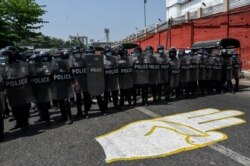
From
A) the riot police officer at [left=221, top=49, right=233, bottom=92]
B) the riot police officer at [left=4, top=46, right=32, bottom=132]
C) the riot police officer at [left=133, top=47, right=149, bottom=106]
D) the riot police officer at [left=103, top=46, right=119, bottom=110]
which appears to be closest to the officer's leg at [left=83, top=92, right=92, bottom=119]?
the riot police officer at [left=103, top=46, right=119, bottom=110]

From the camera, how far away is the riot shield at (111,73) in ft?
33.2

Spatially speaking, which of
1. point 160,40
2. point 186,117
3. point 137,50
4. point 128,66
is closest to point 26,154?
point 186,117

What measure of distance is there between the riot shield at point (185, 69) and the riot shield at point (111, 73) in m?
3.08

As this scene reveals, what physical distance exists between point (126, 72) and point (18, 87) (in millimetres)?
3417

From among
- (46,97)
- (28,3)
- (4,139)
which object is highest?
(28,3)

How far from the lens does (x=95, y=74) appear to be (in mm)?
9773

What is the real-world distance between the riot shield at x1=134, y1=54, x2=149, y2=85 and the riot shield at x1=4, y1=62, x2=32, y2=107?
369cm

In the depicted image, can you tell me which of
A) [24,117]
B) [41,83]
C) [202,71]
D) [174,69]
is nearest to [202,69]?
[202,71]

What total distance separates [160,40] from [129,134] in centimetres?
3396

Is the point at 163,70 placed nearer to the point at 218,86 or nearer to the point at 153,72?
the point at 153,72

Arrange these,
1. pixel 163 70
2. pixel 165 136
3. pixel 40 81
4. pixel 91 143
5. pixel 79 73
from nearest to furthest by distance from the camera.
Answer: pixel 91 143 < pixel 165 136 < pixel 40 81 < pixel 79 73 < pixel 163 70

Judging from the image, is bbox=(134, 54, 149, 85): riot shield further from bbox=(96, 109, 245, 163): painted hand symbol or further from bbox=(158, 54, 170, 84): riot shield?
bbox=(96, 109, 245, 163): painted hand symbol

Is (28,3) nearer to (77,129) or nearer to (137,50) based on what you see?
(137,50)

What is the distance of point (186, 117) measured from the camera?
886cm
